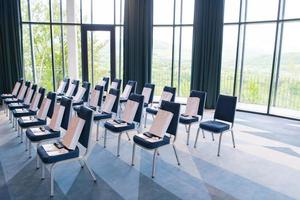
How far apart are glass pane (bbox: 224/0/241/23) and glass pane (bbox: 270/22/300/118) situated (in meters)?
1.33

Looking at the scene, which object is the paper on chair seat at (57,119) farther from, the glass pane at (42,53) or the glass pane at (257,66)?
the glass pane at (257,66)

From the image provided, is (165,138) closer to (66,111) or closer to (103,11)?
(66,111)

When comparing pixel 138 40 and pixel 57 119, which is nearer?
pixel 57 119

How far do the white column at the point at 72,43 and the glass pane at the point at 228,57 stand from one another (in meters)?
4.83

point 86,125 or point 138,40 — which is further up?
point 138,40

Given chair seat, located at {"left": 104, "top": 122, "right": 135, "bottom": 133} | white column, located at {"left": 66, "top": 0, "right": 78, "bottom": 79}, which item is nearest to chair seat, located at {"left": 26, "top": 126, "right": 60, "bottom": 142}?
chair seat, located at {"left": 104, "top": 122, "right": 135, "bottom": 133}

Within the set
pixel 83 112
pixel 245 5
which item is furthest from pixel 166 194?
pixel 245 5

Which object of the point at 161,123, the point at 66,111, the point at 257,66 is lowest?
Result: the point at 161,123

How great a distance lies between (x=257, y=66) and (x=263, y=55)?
1.17 feet

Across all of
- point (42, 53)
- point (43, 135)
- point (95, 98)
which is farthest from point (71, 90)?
point (43, 135)

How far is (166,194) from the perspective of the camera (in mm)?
2854

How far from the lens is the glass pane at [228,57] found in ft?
23.6

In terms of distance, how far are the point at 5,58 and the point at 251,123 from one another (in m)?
7.20

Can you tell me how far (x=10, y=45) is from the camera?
746 centimetres
